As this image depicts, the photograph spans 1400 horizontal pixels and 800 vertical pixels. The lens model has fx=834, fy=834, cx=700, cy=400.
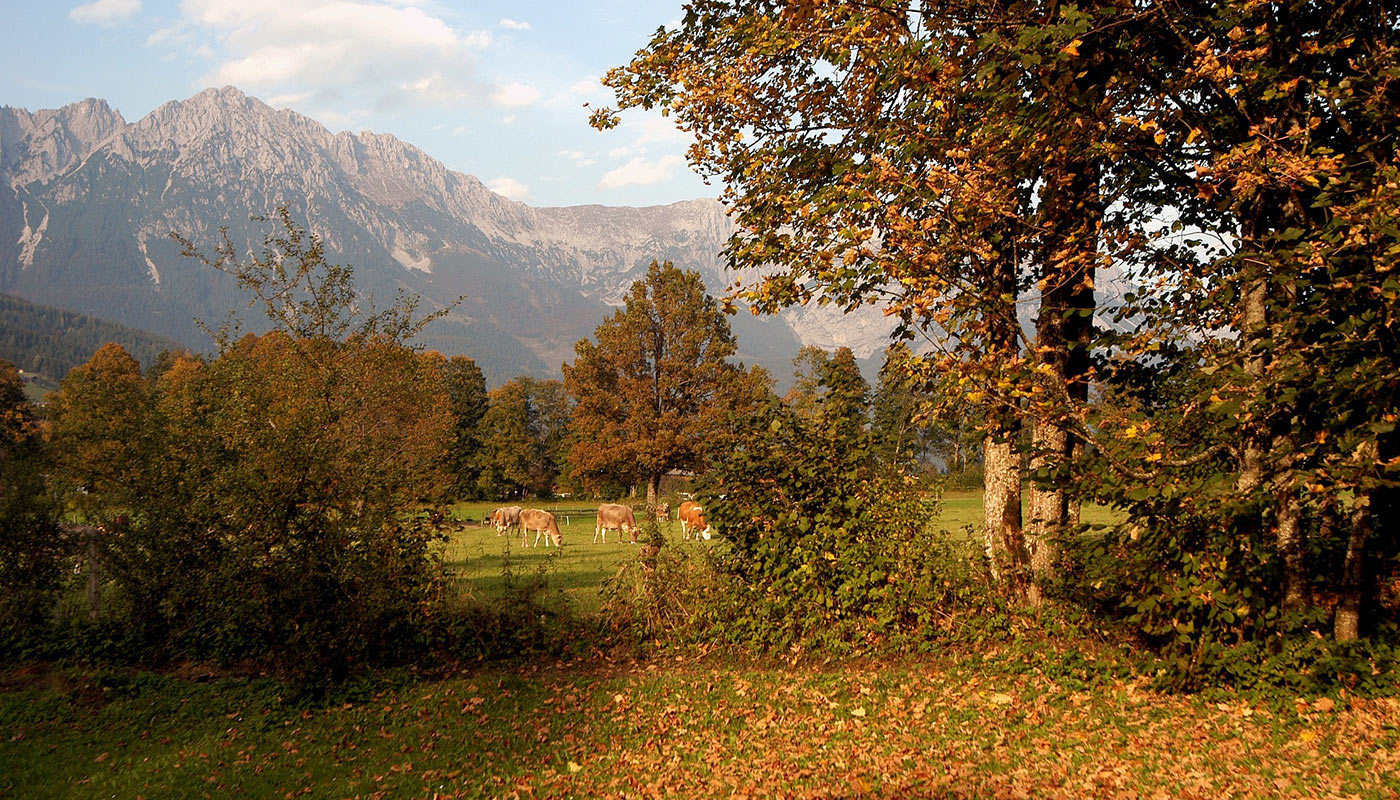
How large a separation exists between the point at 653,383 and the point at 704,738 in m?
39.8

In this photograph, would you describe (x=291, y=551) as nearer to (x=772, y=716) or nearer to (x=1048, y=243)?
(x=772, y=716)

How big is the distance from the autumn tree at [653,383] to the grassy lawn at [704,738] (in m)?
34.7

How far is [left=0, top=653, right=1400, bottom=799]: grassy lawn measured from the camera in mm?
6719

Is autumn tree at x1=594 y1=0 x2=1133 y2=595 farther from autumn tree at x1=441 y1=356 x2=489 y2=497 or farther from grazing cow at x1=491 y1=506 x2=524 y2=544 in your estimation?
autumn tree at x1=441 y1=356 x2=489 y2=497

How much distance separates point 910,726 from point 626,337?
4007 cm

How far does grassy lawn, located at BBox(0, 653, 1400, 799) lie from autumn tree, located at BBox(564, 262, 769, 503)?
3468cm

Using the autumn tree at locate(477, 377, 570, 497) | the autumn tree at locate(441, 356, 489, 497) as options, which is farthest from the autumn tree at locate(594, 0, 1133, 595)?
the autumn tree at locate(441, 356, 489, 497)

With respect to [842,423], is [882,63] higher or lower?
higher

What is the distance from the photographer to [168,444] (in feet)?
36.2

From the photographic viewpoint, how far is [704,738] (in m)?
8.09

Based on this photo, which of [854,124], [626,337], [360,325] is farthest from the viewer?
[626,337]

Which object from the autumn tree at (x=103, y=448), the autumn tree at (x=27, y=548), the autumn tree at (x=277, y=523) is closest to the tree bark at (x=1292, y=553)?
the autumn tree at (x=277, y=523)

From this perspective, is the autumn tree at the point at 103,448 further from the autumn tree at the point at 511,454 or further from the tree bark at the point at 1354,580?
the autumn tree at the point at 511,454

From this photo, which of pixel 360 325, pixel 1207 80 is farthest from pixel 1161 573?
pixel 360 325
